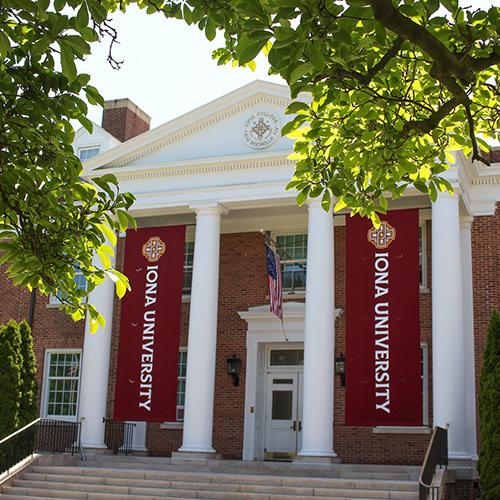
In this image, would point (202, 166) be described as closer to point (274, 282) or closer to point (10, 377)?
point (274, 282)

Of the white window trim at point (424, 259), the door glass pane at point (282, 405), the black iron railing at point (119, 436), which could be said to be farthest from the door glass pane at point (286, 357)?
the black iron railing at point (119, 436)

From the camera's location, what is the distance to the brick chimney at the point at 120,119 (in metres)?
28.3

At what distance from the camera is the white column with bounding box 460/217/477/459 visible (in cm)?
1995

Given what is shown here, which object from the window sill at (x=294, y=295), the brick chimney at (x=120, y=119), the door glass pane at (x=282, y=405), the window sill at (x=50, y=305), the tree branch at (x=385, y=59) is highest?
the brick chimney at (x=120, y=119)

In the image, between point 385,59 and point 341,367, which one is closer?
point 385,59

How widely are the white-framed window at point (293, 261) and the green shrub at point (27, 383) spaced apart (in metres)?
6.68

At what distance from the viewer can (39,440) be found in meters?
22.1

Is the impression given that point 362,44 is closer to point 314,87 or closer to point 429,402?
point 314,87

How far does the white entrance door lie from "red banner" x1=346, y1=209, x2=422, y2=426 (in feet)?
13.6

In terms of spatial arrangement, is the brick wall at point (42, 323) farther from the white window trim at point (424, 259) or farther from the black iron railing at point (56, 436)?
the white window trim at point (424, 259)

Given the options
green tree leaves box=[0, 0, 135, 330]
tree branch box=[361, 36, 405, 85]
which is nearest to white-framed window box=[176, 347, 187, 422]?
green tree leaves box=[0, 0, 135, 330]

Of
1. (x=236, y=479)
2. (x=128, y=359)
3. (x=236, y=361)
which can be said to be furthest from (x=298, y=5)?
(x=236, y=361)

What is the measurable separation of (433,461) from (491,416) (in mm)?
1685

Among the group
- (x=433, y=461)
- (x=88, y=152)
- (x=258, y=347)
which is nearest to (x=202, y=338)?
(x=258, y=347)
